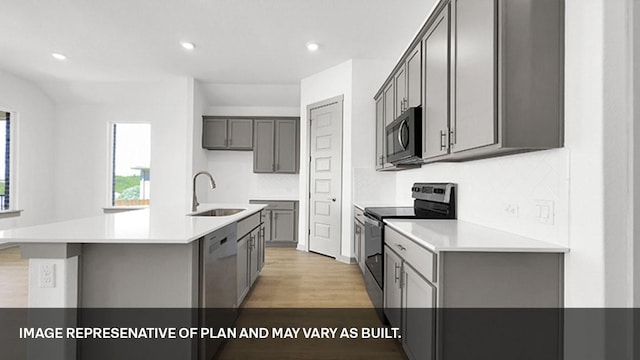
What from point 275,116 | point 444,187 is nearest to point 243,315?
point 444,187

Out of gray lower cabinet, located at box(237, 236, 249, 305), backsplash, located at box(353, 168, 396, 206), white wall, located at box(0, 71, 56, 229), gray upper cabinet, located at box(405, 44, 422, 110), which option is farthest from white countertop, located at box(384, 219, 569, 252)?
white wall, located at box(0, 71, 56, 229)

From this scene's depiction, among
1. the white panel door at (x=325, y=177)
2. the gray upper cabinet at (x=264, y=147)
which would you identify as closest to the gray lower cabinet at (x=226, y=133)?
the gray upper cabinet at (x=264, y=147)

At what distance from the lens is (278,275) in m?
4.05

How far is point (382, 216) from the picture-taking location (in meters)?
2.71

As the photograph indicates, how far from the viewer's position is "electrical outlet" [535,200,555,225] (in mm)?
1610

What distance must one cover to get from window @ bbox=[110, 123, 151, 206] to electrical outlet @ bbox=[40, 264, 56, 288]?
5.22 m

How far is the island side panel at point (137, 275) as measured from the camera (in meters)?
1.79

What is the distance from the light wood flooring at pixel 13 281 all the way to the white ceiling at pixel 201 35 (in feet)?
8.70

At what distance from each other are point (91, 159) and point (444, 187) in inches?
250

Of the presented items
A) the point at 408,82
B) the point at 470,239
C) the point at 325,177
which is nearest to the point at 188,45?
the point at 325,177

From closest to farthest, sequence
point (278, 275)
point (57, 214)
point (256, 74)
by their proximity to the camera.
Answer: point (278, 275)
point (256, 74)
point (57, 214)

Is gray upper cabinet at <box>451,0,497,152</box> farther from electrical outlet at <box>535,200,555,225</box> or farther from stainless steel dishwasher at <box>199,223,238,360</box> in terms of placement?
stainless steel dishwasher at <box>199,223,238,360</box>

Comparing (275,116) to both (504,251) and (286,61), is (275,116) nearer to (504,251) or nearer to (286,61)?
(286,61)

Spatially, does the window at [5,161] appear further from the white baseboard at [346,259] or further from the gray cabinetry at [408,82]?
the gray cabinetry at [408,82]
